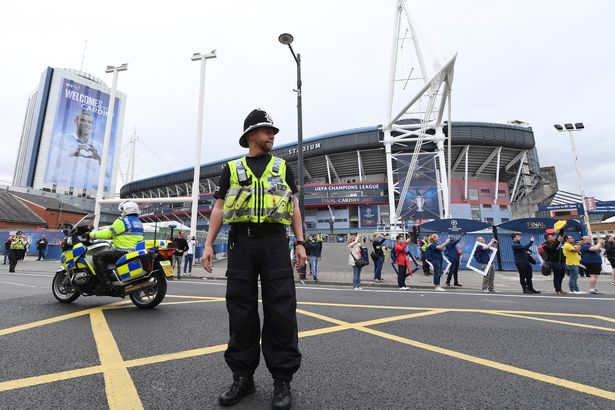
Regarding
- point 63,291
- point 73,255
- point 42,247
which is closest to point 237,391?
point 73,255

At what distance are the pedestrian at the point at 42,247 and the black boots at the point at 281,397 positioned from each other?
21.8 metres

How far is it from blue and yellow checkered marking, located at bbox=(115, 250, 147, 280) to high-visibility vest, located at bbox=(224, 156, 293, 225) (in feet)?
9.73

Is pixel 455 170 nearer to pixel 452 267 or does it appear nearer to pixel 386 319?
pixel 452 267

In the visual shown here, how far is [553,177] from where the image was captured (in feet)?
178

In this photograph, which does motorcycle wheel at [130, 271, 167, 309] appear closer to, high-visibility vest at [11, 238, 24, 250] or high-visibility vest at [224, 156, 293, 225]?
high-visibility vest at [224, 156, 293, 225]

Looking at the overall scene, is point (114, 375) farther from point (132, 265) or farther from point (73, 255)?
point (73, 255)

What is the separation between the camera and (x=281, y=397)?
5.53 ft

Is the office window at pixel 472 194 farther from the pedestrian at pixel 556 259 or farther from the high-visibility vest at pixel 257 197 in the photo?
the high-visibility vest at pixel 257 197

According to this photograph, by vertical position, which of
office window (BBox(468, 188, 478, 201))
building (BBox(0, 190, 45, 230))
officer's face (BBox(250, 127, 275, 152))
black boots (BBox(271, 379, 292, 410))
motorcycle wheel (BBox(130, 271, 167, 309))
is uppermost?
office window (BBox(468, 188, 478, 201))

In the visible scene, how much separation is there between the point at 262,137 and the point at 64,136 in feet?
300

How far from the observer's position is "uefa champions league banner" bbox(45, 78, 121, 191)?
71244mm

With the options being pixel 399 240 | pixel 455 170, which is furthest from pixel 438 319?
pixel 455 170

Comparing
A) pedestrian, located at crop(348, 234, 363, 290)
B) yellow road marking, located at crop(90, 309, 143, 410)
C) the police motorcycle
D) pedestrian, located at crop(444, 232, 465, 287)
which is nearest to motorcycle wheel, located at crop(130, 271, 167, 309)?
the police motorcycle

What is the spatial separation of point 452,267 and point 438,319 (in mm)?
6618
